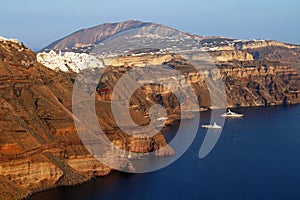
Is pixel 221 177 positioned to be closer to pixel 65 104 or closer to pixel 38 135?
pixel 38 135

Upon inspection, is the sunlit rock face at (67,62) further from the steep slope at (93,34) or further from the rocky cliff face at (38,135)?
the steep slope at (93,34)

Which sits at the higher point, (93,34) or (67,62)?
(93,34)

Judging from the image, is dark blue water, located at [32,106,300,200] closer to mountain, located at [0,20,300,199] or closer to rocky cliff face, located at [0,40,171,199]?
rocky cliff face, located at [0,40,171,199]

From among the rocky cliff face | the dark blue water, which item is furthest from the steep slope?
the rocky cliff face

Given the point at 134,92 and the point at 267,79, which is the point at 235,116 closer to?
the point at 134,92

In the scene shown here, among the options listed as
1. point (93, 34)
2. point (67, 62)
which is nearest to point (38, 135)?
point (67, 62)
